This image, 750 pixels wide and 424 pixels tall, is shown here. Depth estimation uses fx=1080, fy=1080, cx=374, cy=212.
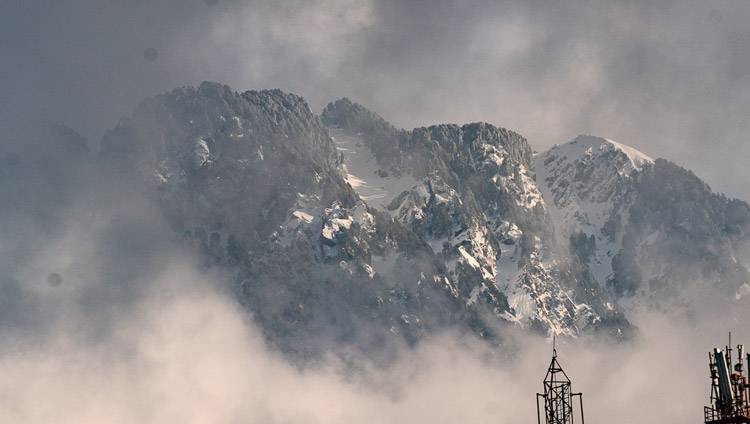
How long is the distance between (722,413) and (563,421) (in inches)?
1329

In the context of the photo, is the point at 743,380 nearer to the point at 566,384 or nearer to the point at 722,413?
the point at 722,413

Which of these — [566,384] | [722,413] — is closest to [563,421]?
[566,384]

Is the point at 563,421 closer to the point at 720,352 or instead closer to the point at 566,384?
the point at 566,384

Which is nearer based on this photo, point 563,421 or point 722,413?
point 722,413

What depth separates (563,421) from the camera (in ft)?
655

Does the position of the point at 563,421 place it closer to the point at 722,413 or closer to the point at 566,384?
the point at 566,384

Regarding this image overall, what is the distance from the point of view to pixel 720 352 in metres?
174

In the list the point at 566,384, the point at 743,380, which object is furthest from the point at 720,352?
the point at 566,384

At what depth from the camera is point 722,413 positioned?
17425cm

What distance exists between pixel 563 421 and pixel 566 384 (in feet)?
23.9

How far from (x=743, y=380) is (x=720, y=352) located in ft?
19.2

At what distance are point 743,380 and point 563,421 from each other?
37.4 meters

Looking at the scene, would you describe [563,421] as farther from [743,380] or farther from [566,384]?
[743,380]

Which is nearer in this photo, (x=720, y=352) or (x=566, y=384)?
(x=720, y=352)
